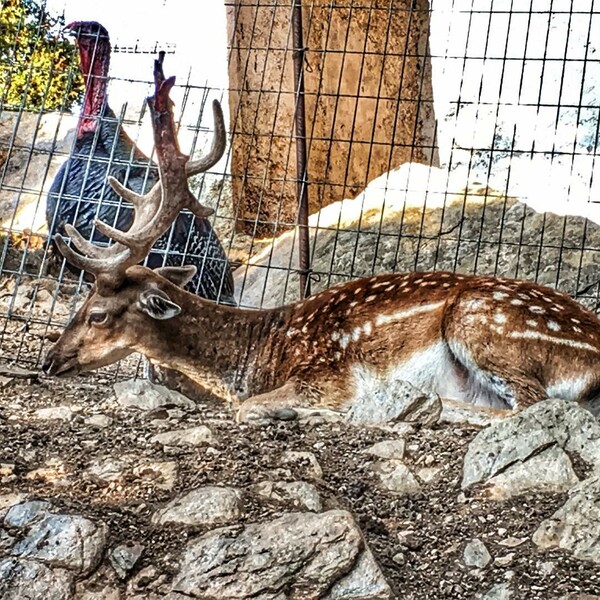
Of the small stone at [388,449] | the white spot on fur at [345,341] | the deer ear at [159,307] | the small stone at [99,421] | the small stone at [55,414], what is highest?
the deer ear at [159,307]

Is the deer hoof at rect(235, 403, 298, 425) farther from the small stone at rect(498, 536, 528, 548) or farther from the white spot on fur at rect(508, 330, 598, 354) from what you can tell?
the small stone at rect(498, 536, 528, 548)

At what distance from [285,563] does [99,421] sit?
4.67ft

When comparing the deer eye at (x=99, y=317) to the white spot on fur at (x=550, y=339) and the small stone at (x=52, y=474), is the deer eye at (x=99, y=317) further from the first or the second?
the white spot on fur at (x=550, y=339)

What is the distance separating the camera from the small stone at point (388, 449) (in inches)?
158

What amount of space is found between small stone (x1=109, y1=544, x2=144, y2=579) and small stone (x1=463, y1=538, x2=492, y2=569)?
0.96 metres

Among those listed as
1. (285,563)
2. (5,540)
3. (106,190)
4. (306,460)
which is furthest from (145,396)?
(106,190)

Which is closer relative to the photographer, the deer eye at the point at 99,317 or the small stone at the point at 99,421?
the small stone at the point at 99,421

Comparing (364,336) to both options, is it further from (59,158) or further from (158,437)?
(59,158)

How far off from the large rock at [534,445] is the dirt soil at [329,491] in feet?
0.22

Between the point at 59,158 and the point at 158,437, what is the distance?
633 cm

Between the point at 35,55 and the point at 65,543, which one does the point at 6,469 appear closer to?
the point at 65,543

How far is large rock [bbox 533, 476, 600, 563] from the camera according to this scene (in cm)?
335

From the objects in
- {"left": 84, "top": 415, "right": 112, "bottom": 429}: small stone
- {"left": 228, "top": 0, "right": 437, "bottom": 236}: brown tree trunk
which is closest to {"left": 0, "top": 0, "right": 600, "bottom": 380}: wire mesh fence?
{"left": 228, "top": 0, "right": 437, "bottom": 236}: brown tree trunk

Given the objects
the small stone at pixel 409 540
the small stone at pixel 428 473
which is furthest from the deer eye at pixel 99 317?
the small stone at pixel 409 540
